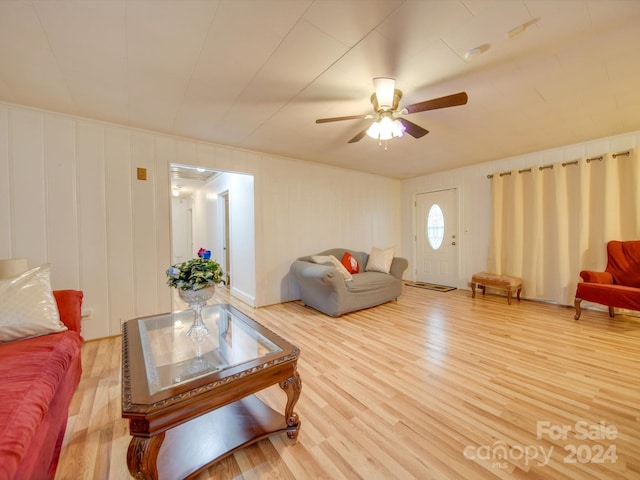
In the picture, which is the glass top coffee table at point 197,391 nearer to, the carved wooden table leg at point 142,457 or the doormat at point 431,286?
the carved wooden table leg at point 142,457

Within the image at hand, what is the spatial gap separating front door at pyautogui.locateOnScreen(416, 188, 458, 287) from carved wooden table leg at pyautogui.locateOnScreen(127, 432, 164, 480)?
210 inches

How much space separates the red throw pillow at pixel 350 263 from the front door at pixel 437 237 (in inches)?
83.8

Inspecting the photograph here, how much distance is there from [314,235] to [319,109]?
2.35 m

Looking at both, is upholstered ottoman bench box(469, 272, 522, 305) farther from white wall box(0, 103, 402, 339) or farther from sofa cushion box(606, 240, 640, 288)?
white wall box(0, 103, 402, 339)

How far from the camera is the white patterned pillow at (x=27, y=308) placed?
60.8 inches

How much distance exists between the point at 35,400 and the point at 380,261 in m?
3.88

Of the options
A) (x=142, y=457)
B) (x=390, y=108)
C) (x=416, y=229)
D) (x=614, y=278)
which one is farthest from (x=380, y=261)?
(x=142, y=457)

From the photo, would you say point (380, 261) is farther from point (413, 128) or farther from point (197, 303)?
point (197, 303)

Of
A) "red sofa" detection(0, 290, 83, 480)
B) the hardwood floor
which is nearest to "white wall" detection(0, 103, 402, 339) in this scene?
the hardwood floor

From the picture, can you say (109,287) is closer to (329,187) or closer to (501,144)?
(329,187)

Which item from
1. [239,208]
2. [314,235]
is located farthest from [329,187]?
[239,208]

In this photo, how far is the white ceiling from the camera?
141 centimetres

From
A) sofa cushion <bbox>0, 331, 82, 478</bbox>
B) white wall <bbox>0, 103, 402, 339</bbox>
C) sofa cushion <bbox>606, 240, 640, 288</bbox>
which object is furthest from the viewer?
sofa cushion <bbox>606, 240, 640, 288</bbox>

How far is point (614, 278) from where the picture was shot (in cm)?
321
